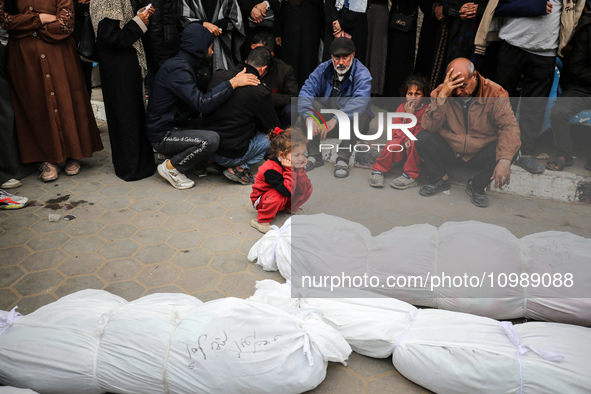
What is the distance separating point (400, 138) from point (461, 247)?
70cm

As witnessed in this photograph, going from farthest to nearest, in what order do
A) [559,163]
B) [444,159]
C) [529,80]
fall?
[529,80], [559,163], [444,159]

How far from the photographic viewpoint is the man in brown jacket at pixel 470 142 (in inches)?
99.3

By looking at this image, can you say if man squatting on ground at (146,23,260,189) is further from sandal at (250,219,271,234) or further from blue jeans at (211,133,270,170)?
sandal at (250,219,271,234)

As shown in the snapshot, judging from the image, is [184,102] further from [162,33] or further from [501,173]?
[501,173]

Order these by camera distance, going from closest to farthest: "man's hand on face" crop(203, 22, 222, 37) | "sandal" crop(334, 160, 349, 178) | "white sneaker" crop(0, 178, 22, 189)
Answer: "sandal" crop(334, 160, 349, 178) → "white sneaker" crop(0, 178, 22, 189) → "man's hand on face" crop(203, 22, 222, 37)

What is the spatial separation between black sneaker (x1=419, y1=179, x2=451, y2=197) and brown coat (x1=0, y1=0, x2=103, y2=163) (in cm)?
311

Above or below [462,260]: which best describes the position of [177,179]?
below

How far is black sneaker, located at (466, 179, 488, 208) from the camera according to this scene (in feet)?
8.39

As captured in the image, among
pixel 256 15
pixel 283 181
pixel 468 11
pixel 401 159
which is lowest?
pixel 283 181

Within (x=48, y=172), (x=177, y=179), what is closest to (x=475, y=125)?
(x=177, y=179)

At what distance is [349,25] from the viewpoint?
4.84 meters

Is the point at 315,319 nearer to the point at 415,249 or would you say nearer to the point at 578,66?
the point at 415,249

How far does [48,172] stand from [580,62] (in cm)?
474

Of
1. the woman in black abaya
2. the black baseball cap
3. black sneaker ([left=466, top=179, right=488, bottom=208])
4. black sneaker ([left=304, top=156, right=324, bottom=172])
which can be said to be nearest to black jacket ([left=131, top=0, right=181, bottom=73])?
the woman in black abaya
